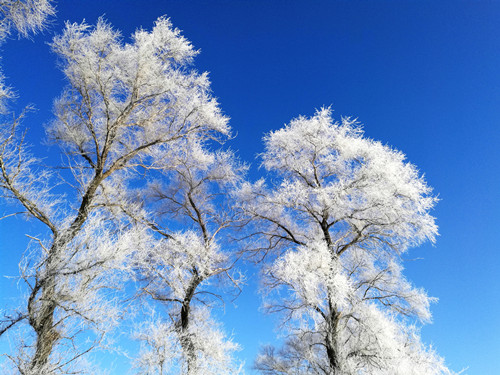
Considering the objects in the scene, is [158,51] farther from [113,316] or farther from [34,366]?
[34,366]

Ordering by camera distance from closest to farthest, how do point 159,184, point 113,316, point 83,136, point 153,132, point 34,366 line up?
point 34,366 → point 113,316 → point 83,136 → point 153,132 → point 159,184

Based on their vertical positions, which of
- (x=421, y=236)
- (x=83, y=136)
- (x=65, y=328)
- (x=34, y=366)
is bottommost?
(x=34, y=366)

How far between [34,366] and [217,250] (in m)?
6.07

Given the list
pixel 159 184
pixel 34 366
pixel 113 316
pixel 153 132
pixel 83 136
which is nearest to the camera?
pixel 34 366

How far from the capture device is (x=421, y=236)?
9188 mm

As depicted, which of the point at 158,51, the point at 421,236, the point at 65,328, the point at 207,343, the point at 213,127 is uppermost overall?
the point at 158,51

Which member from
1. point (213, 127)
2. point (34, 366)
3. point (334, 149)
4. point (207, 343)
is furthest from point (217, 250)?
point (34, 366)

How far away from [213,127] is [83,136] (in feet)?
11.0

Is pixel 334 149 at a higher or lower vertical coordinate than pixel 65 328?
higher

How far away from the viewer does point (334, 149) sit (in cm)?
1036

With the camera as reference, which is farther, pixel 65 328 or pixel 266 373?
pixel 266 373

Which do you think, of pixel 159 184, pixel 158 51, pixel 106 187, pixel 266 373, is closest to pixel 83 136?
pixel 106 187

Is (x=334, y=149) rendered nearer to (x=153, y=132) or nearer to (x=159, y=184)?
(x=153, y=132)

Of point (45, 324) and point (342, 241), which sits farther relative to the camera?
point (342, 241)
